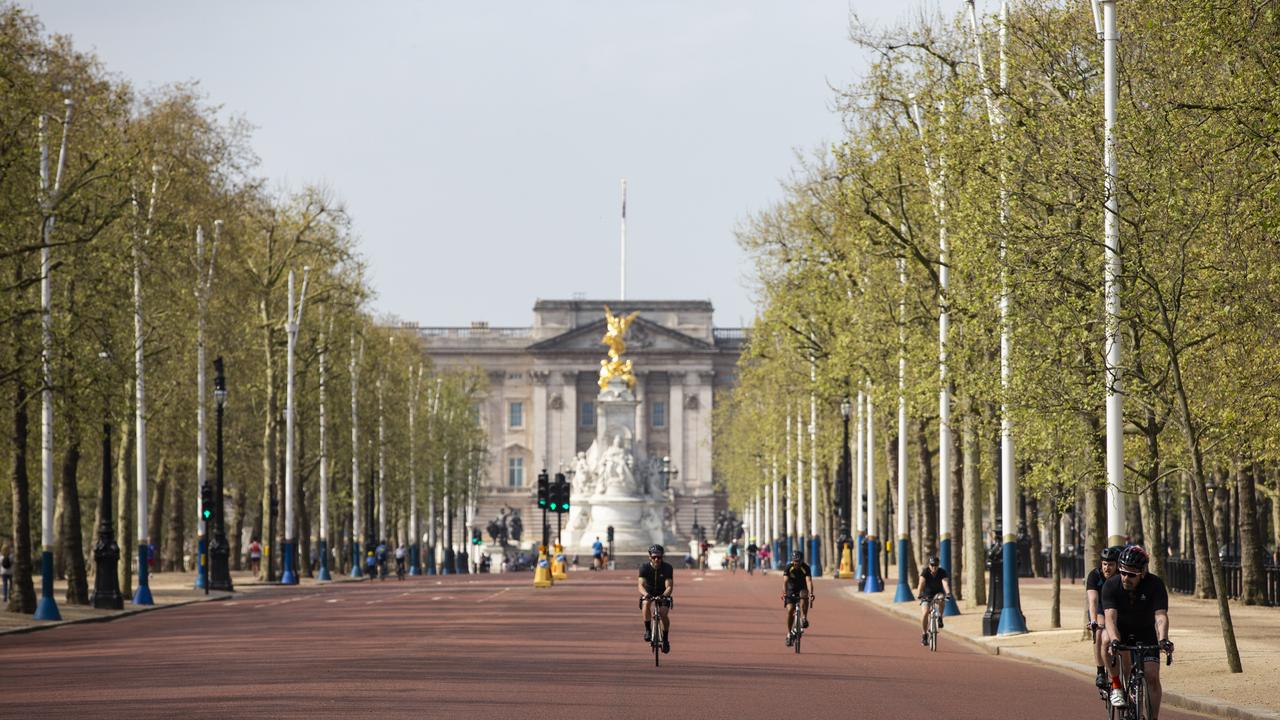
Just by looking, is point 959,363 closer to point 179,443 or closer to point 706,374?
point 179,443

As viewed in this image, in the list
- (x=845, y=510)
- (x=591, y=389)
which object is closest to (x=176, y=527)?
(x=845, y=510)

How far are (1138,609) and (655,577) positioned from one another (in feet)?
41.3

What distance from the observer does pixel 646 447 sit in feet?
652

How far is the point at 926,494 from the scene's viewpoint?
180 feet

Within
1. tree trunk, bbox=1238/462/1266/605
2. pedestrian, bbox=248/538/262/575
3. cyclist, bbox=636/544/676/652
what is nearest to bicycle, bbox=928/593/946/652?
cyclist, bbox=636/544/676/652

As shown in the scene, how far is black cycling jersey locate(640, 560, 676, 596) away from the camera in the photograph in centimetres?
2880

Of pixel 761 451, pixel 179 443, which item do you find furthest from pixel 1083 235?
pixel 761 451

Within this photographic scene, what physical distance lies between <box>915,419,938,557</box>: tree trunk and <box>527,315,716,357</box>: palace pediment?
13864cm

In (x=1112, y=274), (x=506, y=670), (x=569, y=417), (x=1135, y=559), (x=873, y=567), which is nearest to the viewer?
(x=1135, y=559)

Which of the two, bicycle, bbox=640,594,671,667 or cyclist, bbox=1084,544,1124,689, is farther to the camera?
bicycle, bbox=640,594,671,667

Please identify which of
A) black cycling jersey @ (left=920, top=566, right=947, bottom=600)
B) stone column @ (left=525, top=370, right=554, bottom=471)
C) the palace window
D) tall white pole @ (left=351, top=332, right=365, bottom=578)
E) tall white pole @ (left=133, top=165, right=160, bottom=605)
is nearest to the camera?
black cycling jersey @ (left=920, top=566, right=947, bottom=600)

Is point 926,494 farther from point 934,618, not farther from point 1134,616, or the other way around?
point 1134,616

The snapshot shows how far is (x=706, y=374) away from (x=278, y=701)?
176 m

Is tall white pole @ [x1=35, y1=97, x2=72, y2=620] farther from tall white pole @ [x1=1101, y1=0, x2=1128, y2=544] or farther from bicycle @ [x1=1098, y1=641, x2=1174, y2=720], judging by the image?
bicycle @ [x1=1098, y1=641, x2=1174, y2=720]
